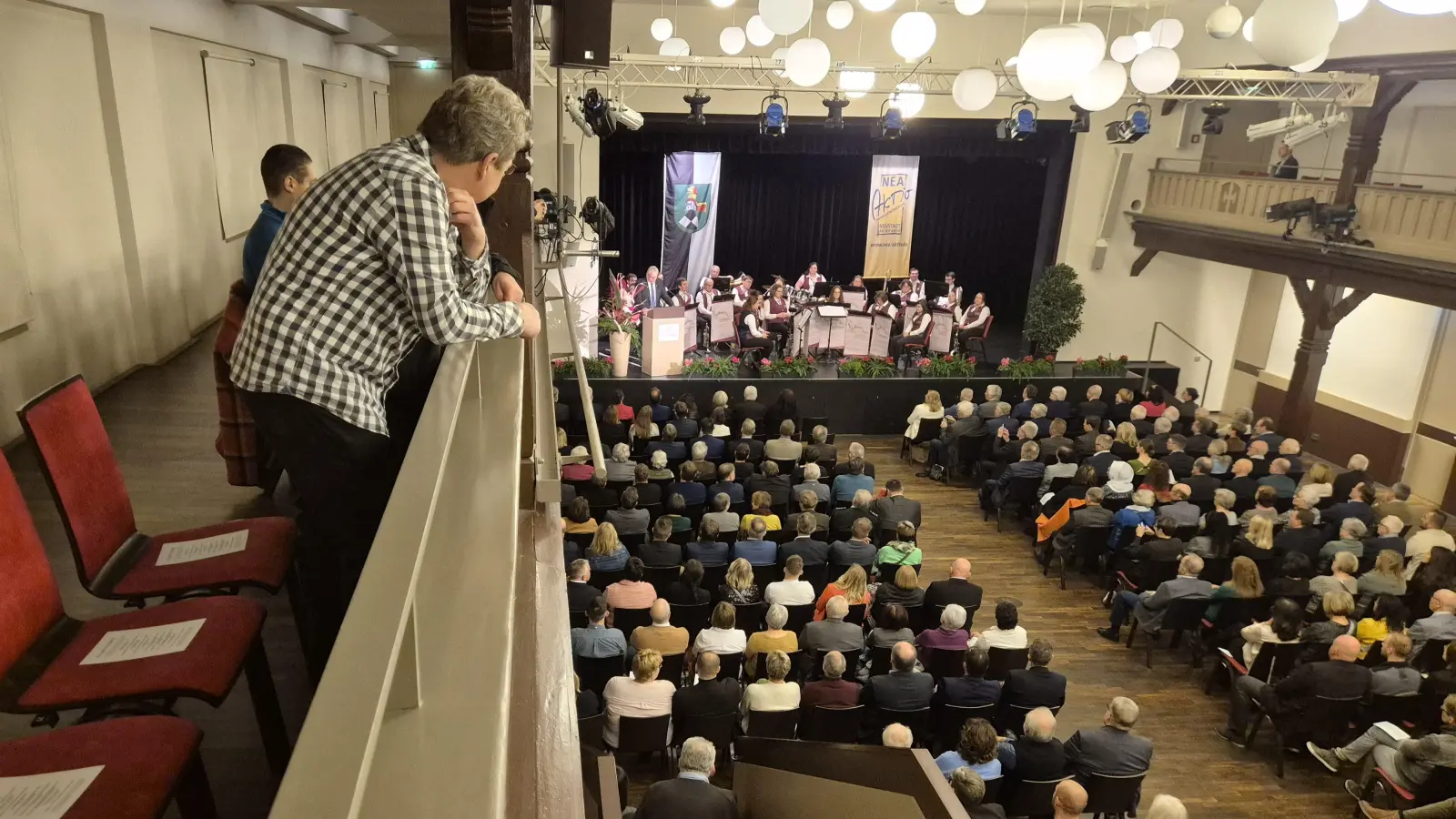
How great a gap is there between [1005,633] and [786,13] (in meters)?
3.94

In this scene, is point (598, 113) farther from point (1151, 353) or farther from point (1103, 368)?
point (1151, 353)

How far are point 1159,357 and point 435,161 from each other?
14.5 m

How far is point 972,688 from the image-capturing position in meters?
4.83

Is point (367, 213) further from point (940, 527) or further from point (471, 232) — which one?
point (940, 527)

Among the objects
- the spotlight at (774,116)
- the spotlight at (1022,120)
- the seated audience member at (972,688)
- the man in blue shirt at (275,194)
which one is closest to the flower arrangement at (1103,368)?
the spotlight at (1022,120)

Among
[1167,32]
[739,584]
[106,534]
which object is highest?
[1167,32]

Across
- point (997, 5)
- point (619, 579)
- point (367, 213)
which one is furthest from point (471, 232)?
point (997, 5)

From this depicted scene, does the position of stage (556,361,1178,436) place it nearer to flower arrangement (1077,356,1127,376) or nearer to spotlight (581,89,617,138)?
flower arrangement (1077,356,1127,376)

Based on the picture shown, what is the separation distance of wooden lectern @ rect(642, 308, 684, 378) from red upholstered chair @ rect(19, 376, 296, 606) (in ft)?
26.2

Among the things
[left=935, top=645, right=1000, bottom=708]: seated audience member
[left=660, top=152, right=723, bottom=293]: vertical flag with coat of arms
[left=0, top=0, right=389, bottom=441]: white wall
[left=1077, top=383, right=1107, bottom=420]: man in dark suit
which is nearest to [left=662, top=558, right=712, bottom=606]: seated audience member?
[left=935, top=645, right=1000, bottom=708]: seated audience member

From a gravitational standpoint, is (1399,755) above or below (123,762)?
below

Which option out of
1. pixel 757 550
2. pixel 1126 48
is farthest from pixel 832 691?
pixel 1126 48

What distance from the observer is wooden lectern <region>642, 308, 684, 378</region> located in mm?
10250

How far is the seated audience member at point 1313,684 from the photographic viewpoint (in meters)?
5.01
